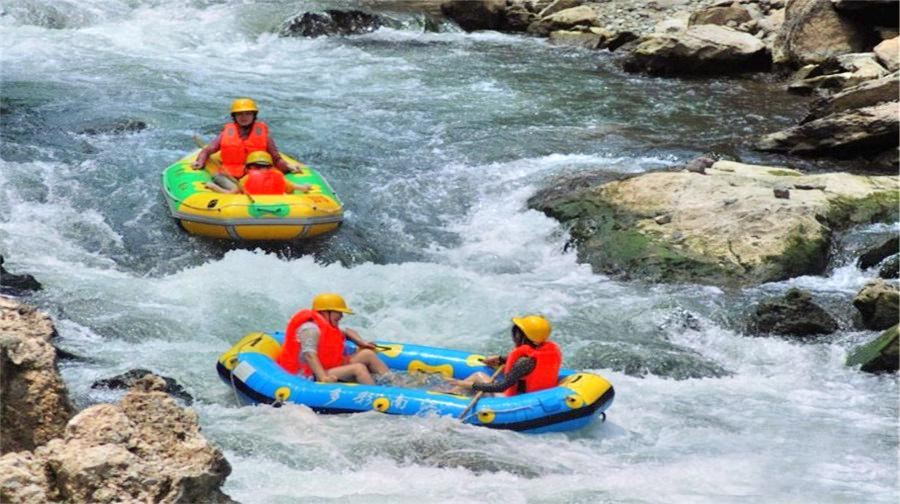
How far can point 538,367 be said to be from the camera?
7.07 m

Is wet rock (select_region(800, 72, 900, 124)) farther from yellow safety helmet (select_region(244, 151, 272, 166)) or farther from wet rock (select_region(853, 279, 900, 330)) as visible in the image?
yellow safety helmet (select_region(244, 151, 272, 166))

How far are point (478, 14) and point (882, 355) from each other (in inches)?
501

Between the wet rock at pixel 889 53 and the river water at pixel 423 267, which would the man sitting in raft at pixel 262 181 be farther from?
the wet rock at pixel 889 53

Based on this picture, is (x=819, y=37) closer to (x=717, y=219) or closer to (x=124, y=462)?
(x=717, y=219)

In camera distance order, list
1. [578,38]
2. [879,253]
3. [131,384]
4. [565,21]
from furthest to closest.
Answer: [565,21], [578,38], [879,253], [131,384]

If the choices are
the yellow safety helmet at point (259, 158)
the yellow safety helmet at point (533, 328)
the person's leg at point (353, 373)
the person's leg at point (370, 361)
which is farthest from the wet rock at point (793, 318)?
the yellow safety helmet at point (259, 158)

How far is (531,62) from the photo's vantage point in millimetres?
16719

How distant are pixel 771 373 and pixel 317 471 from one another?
3468 millimetres

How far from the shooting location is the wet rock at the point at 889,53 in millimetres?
14250

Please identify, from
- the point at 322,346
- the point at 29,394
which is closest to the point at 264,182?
the point at 322,346

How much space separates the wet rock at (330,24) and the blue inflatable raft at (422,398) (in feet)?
37.1

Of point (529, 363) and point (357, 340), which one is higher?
point (529, 363)

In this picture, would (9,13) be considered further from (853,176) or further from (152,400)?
(152,400)

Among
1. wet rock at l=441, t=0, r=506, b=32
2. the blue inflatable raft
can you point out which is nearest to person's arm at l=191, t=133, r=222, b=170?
the blue inflatable raft
